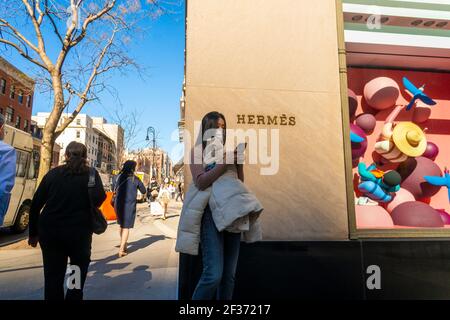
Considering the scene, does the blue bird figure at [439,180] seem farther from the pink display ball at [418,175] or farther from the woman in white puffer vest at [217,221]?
the woman in white puffer vest at [217,221]

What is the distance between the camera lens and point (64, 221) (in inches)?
104

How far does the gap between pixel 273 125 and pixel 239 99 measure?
46cm

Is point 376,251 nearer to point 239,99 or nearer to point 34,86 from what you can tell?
point 239,99

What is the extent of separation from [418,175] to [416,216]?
3.34 ft

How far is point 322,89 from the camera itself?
137 inches

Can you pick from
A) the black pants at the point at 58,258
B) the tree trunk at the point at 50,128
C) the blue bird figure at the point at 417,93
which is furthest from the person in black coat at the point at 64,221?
the tree trunk at the point at 50,128

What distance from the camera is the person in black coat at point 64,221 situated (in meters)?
2.63

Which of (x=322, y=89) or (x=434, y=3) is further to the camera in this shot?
(x=434, y=3)

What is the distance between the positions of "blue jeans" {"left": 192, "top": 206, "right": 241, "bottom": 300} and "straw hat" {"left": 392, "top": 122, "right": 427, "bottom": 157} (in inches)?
133

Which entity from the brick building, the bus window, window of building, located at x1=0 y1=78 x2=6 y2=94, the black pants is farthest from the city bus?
window of building, located at x1=0 y1=78 x2=6 y2=94

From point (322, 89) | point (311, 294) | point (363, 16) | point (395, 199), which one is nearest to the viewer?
point (311, 294)

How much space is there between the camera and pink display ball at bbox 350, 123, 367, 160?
176 inches
